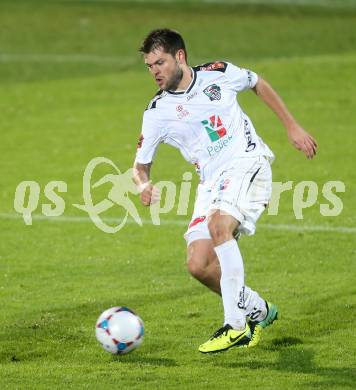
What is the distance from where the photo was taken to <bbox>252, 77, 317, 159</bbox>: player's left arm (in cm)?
948

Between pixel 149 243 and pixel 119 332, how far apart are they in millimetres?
4394

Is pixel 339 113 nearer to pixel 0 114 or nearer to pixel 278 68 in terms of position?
pixel 278 68

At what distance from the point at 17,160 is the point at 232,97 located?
27.3 feet

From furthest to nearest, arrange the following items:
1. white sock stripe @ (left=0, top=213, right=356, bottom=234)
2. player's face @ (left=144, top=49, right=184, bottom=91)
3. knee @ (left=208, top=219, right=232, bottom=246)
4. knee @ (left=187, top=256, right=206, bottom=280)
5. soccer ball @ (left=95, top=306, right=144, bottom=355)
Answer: white sock stripe @ (left=0, top=213, right=356, bottom=234) → player's face @ (left=144, top=49, right=184, bottom=91) → knee @ (left=187, top=256, right=206, bottom=280) → knee @ (left=208, top=219, right=232, bottom=246) → soccer ball @ (left=95, top=306, right=144, bottom=355)

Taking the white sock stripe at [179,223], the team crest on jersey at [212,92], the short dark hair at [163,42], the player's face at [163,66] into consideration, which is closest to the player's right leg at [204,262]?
the team crest on jersey at [212,92]

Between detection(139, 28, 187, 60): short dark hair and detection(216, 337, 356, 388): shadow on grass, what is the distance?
7.98 ft

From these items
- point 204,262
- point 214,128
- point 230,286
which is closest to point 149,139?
point 214,128

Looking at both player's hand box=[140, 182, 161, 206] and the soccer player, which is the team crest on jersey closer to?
the soccer player

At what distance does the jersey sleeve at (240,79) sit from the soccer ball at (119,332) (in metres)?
2.15

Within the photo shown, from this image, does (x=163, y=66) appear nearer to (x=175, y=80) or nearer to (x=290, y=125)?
(x=175, y=80)

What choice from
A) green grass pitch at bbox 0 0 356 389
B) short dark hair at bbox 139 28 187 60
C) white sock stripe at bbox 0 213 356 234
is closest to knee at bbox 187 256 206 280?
green grass pitch at bbox 0 0 356 389

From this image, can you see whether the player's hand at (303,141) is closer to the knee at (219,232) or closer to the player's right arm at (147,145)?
the knee at (219,232)

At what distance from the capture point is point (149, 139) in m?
9.62

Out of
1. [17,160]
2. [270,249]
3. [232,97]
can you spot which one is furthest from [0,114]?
[232,97]
